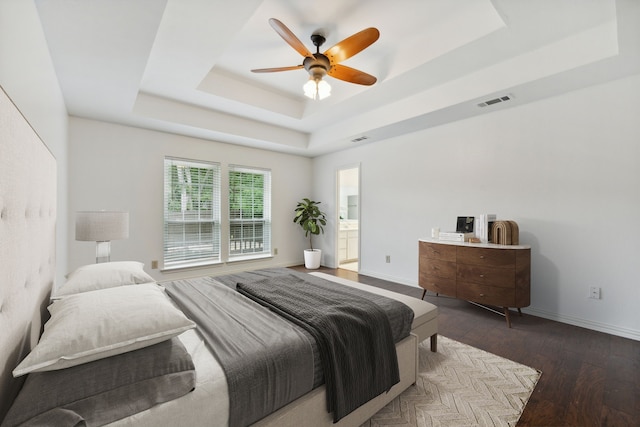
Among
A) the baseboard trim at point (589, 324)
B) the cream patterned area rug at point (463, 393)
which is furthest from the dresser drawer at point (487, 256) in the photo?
the cream patterned area rug at point (463, 393)

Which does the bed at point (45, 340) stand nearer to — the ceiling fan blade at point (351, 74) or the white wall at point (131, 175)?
the ceiling fan blade at point (351, 74)

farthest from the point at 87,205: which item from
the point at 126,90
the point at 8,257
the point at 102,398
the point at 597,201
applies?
the point at 597,201

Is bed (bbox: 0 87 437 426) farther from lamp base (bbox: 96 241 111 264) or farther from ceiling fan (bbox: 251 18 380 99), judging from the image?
ceiling fan (bbox: 251 18 380 99)

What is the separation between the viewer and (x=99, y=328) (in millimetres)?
1013

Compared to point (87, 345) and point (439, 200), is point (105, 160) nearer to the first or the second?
point (87, 345)

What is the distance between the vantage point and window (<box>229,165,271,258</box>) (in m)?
4.99

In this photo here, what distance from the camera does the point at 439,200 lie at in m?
3.99

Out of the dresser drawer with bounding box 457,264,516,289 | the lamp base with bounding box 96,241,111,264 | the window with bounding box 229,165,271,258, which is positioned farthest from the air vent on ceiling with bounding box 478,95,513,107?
the lamp base with bounding box 96,241,111,264

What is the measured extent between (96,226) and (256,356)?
6.70 feet

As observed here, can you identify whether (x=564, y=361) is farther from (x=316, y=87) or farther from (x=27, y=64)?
(x=27, y=64)

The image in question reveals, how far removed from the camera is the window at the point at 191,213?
4312mm

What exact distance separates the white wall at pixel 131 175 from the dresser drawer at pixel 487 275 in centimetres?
359

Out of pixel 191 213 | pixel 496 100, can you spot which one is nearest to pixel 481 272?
pixel 496 100

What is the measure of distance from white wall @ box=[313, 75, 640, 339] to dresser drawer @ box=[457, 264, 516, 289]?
0.63 m
